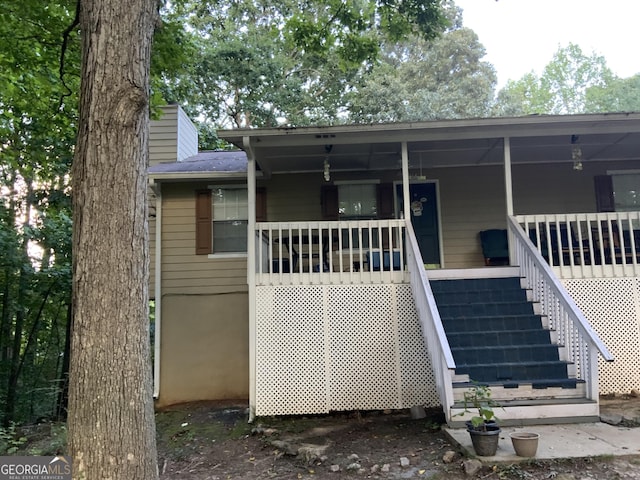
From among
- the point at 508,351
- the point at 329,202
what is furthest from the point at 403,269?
the point at 329,202

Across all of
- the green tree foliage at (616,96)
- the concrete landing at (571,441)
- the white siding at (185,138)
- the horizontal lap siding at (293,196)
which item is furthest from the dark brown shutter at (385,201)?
the green tree foliage at (616,96)

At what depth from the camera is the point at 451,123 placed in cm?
623

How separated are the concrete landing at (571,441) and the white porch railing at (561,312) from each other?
1.34 ft

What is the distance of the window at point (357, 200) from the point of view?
26.8 ft

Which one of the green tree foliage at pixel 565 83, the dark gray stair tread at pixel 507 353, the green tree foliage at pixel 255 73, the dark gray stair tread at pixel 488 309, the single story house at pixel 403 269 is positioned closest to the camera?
the dark gray stair tread at pixel 507 353

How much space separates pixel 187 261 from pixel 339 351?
3536 mm

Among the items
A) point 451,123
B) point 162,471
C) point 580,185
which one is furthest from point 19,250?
point 580,185

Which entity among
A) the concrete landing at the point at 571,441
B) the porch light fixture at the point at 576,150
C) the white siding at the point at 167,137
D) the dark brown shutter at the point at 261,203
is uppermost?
the white siding at the point at 167,137

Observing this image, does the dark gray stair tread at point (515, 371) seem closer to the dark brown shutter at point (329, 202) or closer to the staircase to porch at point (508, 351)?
the staircase to porch at point (508, 351)

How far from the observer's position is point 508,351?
5.23m

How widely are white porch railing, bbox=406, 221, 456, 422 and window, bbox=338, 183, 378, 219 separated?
180 cm

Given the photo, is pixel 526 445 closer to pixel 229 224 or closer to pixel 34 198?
pixel 229 224

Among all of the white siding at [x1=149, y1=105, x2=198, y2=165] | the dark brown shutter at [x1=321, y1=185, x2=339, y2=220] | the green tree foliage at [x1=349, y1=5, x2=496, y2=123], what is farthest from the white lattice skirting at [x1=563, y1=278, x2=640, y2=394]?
the green tree foliage at [x1=349, y1=5, x2=496, y2=123]

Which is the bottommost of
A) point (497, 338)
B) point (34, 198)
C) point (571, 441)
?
point (571, 441)
